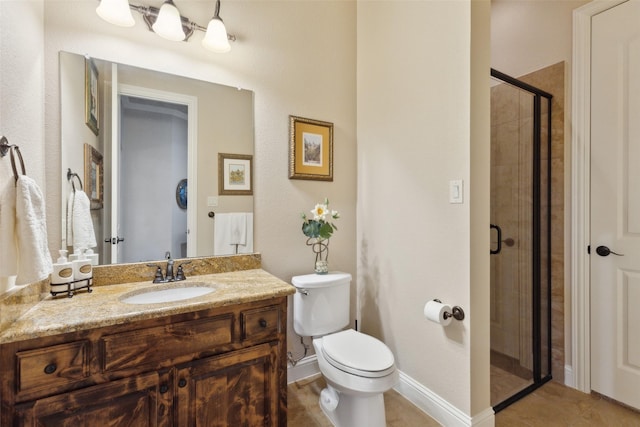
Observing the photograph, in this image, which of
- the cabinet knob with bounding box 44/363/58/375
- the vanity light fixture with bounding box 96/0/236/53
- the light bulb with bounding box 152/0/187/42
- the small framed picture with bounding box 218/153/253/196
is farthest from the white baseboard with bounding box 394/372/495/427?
the light bulb with bounding box 152/0/187/42

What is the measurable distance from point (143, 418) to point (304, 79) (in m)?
2.00

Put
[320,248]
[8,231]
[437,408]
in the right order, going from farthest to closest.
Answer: [320,248] → [437,408] → [8,231]

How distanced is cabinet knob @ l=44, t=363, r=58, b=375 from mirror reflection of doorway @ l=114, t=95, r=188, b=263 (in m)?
0.63

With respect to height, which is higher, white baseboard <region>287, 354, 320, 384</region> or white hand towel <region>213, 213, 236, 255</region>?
white hand towel <region>213, 213, 236, 255</region>

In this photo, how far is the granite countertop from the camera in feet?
3.04

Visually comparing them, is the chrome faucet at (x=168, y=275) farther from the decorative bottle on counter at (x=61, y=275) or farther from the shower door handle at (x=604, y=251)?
the shower door handle at (x=604, y=251)

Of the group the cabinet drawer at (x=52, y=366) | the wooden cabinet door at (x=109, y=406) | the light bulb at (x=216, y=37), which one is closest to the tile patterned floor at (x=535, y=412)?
the wooden cabinet door at (x=109, y=406)

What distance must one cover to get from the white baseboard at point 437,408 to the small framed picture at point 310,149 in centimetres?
143

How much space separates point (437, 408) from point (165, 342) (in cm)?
146

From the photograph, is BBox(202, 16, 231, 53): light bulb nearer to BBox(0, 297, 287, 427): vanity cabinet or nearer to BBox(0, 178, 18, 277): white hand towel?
BBox(0, 178, 18, 277): white hand towel

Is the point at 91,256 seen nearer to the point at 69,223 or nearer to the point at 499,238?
the point at 69,223

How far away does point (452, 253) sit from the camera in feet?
4.98

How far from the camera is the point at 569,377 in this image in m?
1.91

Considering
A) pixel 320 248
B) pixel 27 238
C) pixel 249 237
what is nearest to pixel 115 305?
pixel 27 238
